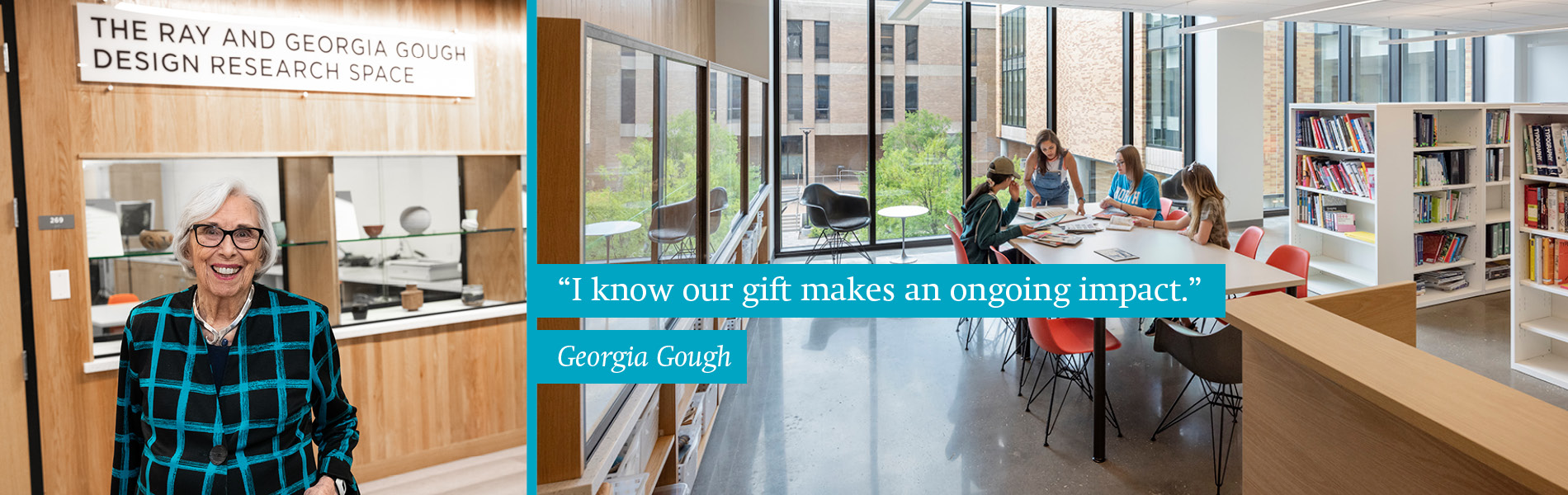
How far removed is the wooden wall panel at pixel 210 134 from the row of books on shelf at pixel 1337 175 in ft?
18.3

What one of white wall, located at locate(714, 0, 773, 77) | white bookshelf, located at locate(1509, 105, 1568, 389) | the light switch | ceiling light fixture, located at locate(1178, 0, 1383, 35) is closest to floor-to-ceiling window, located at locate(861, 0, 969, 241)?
white wall, located at locate(714, 0, 773, 77)

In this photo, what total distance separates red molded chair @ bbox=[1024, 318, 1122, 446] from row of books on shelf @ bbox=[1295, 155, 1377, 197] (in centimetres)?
301

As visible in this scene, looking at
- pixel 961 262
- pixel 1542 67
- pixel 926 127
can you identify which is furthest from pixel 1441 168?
pixel 1542 67

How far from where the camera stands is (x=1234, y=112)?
9430 millimetres

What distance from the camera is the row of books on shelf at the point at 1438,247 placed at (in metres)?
6.10

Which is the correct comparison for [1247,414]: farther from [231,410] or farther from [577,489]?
[231,410]

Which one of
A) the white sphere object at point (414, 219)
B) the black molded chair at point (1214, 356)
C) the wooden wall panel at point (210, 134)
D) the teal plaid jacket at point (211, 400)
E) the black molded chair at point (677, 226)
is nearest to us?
the teal plaid jacket at point (211, 400)

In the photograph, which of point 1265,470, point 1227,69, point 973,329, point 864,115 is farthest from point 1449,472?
point 1227,69

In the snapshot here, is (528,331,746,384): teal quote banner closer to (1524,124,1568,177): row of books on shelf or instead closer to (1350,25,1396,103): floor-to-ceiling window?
(1524,124,1568,177): row of books on shelf

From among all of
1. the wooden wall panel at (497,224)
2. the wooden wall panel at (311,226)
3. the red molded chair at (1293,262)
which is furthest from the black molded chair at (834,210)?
the wooden wall panel at (311,226)

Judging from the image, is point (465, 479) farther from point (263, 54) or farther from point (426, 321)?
point (263, 54)

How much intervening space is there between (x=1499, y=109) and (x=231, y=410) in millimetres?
7672

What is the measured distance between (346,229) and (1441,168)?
699cm

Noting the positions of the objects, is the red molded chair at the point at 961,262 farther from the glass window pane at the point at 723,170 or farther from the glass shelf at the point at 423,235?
the glass shelf at the point at 423,235
